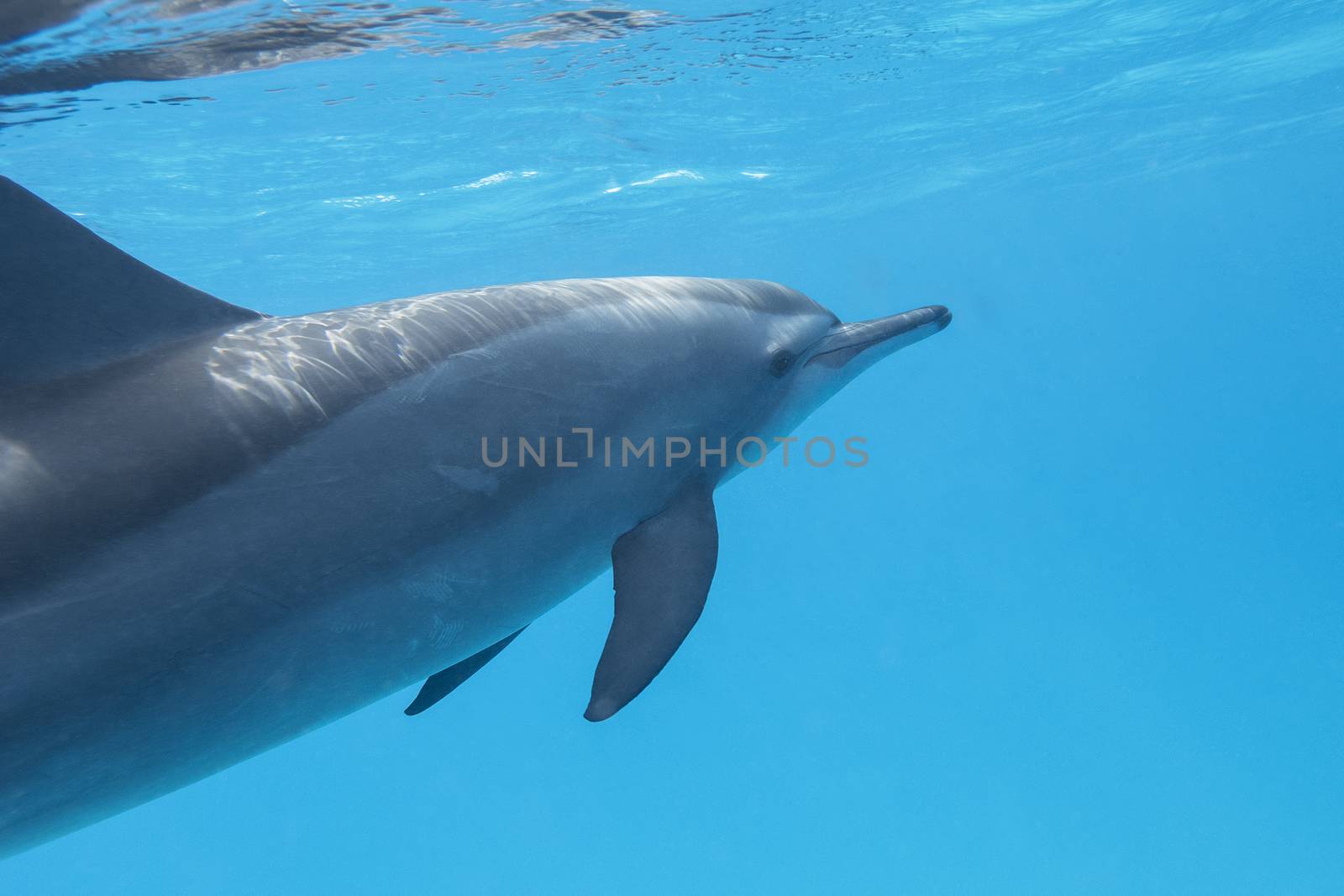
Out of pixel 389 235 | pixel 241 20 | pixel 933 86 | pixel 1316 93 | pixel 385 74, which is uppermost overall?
pixel 241 20

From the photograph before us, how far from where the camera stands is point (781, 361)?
451 cm

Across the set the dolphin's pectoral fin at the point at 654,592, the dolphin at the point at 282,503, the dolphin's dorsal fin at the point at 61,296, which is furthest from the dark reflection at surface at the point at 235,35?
the dolphin's pectoral fin at the point at 654,592

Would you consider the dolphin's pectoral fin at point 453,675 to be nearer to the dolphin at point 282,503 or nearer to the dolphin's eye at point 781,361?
the dolphin at point 282,503

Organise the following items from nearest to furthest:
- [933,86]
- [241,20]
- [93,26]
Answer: [93,26]
[241,20]
[933,86]

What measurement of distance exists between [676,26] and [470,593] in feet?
29.7

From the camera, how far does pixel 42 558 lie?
239 cm

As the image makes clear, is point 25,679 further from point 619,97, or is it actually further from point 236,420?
point 619,97

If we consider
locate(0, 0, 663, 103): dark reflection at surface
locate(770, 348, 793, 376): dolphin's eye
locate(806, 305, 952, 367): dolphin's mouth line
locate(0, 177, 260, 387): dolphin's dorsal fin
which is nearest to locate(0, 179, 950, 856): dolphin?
locate(0, 177, 260, 387): dolphin's dorsal fin

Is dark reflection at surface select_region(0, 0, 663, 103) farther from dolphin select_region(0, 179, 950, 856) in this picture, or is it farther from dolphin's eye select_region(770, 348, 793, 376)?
dolphin's eye select_region(770, 348, 793, 376)

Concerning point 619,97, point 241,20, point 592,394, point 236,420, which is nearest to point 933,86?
point 619,97

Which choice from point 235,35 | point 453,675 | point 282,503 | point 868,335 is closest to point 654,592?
point 453,675

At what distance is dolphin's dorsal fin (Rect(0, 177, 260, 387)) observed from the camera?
2.63 metres

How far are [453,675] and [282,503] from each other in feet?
5.71

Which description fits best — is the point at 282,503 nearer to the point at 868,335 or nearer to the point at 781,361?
the point at 781,361
